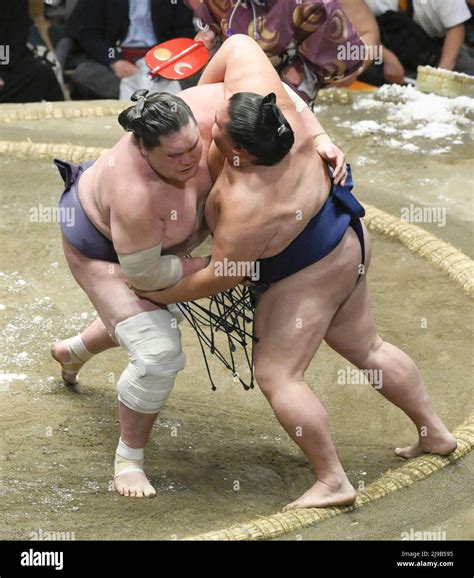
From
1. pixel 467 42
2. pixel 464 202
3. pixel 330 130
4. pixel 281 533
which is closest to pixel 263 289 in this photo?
pixel 281 533

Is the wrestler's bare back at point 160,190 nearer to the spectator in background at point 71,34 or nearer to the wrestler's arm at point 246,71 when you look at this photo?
the wrestler's arm at point 246,71

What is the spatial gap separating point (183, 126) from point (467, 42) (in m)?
3.71

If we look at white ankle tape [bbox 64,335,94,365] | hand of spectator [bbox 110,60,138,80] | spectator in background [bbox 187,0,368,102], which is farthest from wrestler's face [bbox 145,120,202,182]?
hand of spectator [bbox 110,60,138,80]

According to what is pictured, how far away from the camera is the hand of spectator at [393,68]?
5.21 m

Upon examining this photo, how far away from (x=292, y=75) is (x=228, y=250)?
1.31m

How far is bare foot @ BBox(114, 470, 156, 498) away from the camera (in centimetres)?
257

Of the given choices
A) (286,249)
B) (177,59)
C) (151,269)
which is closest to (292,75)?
(177,59)

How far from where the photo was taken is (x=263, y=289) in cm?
246

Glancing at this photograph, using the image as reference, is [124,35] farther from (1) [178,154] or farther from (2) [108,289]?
(1) [178,154]

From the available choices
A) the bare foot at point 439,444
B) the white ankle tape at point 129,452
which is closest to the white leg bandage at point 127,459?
the white ankle tape at point 129,452

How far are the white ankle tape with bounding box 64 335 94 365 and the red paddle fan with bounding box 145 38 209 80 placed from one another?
787 millimetres

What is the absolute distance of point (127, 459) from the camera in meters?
2.60

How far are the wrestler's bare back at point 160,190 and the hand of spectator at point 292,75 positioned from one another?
1.02m

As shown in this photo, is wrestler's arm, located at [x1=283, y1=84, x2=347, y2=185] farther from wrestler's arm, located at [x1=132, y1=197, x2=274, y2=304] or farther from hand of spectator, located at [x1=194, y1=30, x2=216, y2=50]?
hand of spectator, located at [x1=194, y1=30, x2=216, y2=50]
